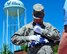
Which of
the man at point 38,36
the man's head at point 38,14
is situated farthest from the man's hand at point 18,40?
the man's head at point 38,14

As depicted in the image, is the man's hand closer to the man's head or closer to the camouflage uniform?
the camouflage uniform

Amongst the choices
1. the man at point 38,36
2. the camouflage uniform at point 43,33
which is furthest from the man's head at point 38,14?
the camouflage uniform at point 43,33

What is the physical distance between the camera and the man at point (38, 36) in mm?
5539

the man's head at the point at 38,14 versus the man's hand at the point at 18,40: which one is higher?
the man's head at the point at 38,14

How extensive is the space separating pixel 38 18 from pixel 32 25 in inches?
8.3

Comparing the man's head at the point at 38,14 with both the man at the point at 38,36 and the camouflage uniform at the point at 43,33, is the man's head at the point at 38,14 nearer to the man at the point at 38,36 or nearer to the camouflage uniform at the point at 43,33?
the man at the point at 38,36

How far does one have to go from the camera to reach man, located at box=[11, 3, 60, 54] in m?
5.54

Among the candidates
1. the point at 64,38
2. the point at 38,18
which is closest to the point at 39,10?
the point at 38,18

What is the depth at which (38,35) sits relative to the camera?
5.58 meters

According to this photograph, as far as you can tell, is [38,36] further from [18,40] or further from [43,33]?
[18,40]

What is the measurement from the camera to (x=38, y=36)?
218 inches

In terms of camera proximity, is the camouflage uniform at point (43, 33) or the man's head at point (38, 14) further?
the man's head at point (38, 14)

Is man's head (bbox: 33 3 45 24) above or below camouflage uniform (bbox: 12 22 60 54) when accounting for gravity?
above

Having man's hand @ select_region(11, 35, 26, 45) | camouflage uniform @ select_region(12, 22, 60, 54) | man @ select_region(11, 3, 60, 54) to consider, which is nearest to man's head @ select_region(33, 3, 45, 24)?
man @ select_region(11, 3, 60, 54)
